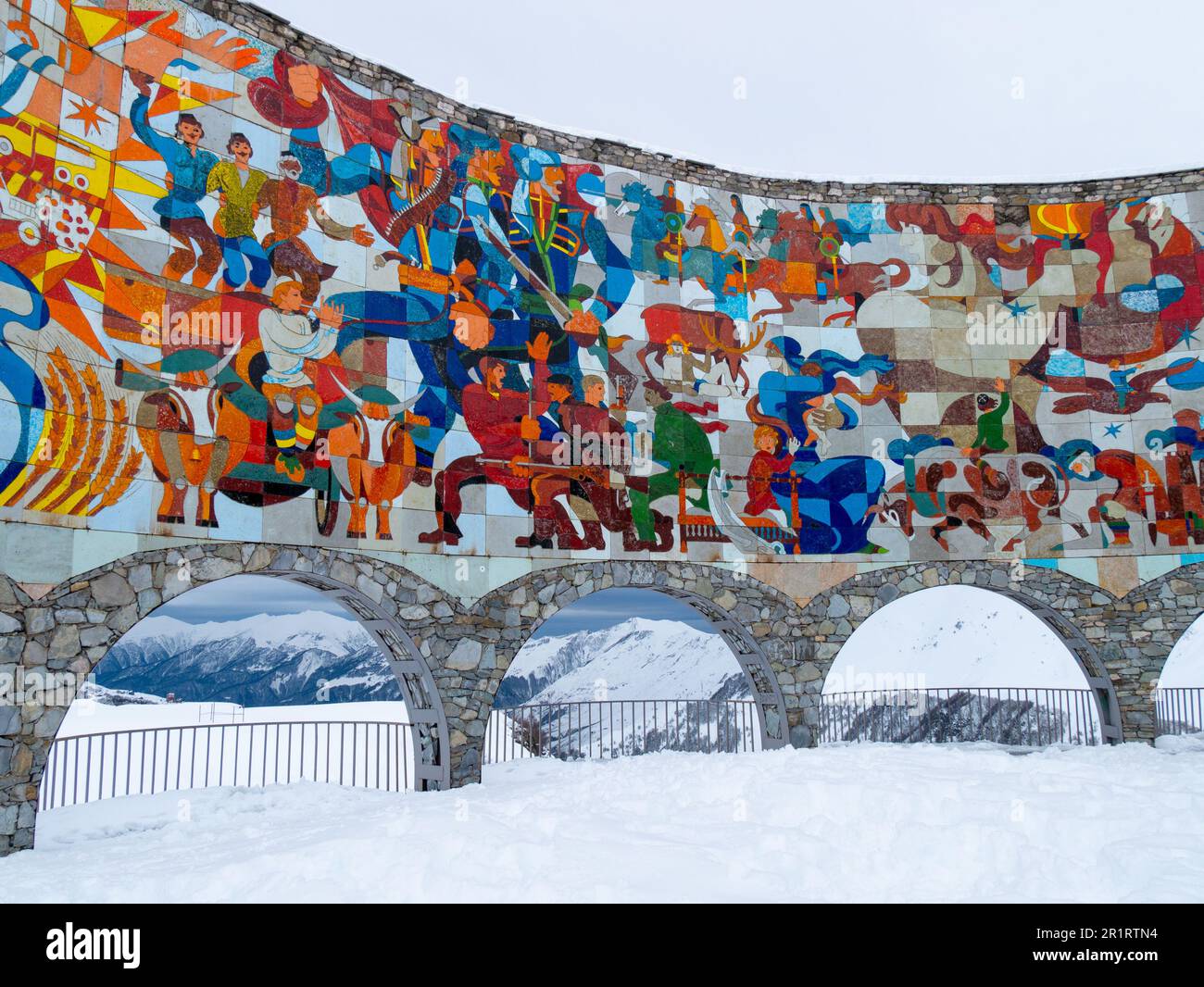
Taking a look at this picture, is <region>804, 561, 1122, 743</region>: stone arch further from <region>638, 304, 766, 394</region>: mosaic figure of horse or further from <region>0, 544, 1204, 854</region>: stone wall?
<region>638, 304, 766, 394</region>: mosaic figure of horse

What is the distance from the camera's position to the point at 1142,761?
1048 centimetres

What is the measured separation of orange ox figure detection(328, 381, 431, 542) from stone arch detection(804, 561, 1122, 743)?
239 inches

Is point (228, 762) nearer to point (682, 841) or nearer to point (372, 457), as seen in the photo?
point (372, 457)

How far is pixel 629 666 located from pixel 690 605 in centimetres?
2473

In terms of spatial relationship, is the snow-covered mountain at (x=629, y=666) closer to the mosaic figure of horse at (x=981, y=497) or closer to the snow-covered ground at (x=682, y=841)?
the mosaic figure of horse at (x=981, y=497)

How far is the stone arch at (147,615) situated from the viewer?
684cm

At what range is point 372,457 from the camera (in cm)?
955

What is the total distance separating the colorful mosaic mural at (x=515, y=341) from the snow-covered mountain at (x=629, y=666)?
21.2m

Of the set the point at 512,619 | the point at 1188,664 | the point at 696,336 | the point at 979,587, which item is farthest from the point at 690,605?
the point at 1188,664

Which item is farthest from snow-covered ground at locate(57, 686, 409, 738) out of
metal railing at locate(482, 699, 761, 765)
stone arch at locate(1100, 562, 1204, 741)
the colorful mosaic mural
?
stone arch at locate(1100, 562, 1204, 741)

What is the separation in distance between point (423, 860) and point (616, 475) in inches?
264

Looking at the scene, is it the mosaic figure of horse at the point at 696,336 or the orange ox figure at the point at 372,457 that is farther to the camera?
the mosaic figure of horse at the point at 696,336

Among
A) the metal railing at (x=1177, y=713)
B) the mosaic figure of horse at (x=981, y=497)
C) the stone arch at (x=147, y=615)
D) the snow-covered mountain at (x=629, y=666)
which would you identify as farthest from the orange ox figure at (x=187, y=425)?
the snow-covered mountain at (x=629, y=666)

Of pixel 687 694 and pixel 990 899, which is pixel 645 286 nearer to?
pixel 990 899
